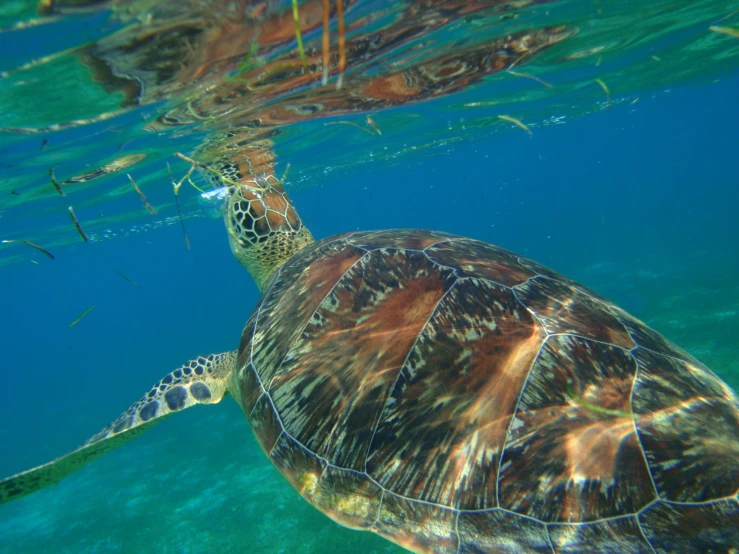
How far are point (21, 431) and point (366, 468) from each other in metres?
27.9

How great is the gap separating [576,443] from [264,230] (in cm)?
493

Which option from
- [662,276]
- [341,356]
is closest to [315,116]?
[341,356]

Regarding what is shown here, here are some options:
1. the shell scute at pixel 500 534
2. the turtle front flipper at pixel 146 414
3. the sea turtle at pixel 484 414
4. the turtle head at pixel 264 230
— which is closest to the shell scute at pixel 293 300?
the sea turtle at pixel 484 414

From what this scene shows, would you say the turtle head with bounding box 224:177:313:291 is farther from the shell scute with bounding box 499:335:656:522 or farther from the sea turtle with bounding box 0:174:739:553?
the shell scute with bounding box 499:335:656:522

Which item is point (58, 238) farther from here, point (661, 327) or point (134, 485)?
point (661, 327)

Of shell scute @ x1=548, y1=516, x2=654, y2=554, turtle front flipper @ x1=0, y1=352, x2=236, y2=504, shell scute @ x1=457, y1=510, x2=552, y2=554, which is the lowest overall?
turtle front flipper @ x1=0, y1=352, x2=236, y2=504

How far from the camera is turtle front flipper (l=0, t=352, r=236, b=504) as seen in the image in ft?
11.8

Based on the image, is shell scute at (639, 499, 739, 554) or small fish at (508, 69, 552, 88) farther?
small fish at (508, 69, 552, 88)

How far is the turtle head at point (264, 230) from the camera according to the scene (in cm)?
601

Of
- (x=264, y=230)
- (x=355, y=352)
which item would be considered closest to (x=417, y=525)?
(x=355, y=352)

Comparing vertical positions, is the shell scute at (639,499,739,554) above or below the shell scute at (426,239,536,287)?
below

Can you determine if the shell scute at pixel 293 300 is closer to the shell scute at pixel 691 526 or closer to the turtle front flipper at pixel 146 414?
the turtle front flipper at pixel 146 414

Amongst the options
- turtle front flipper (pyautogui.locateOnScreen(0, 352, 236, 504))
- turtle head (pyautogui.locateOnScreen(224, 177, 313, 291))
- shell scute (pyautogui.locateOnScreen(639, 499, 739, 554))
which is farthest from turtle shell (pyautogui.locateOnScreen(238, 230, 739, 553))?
turtle head (pyautogui.locateOnScreen(224, 177, 313, 291))

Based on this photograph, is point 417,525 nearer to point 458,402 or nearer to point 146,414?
point 458,402
